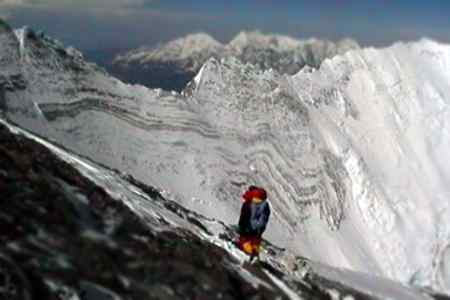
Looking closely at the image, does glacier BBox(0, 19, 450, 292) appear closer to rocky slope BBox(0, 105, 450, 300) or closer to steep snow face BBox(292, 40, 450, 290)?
steep snow face BBox(292, 40, 450, 290)

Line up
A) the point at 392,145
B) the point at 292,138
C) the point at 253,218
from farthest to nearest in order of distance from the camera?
the point at 392,145
the point at 292,138
the point at 253,218

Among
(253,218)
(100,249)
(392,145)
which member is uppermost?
(253,218)

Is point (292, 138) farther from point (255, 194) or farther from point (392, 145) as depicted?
point (255, 194)

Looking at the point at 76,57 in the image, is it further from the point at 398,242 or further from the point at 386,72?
the point at 386,72

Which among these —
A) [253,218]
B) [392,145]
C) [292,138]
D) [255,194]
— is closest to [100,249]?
[255,194]

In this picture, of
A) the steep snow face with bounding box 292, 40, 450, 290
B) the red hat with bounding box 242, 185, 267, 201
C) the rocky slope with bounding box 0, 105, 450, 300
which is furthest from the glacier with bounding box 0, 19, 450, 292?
the red hat with bounding box 242, 185, 267, 201

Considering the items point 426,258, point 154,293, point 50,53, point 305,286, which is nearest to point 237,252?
point 305,286
